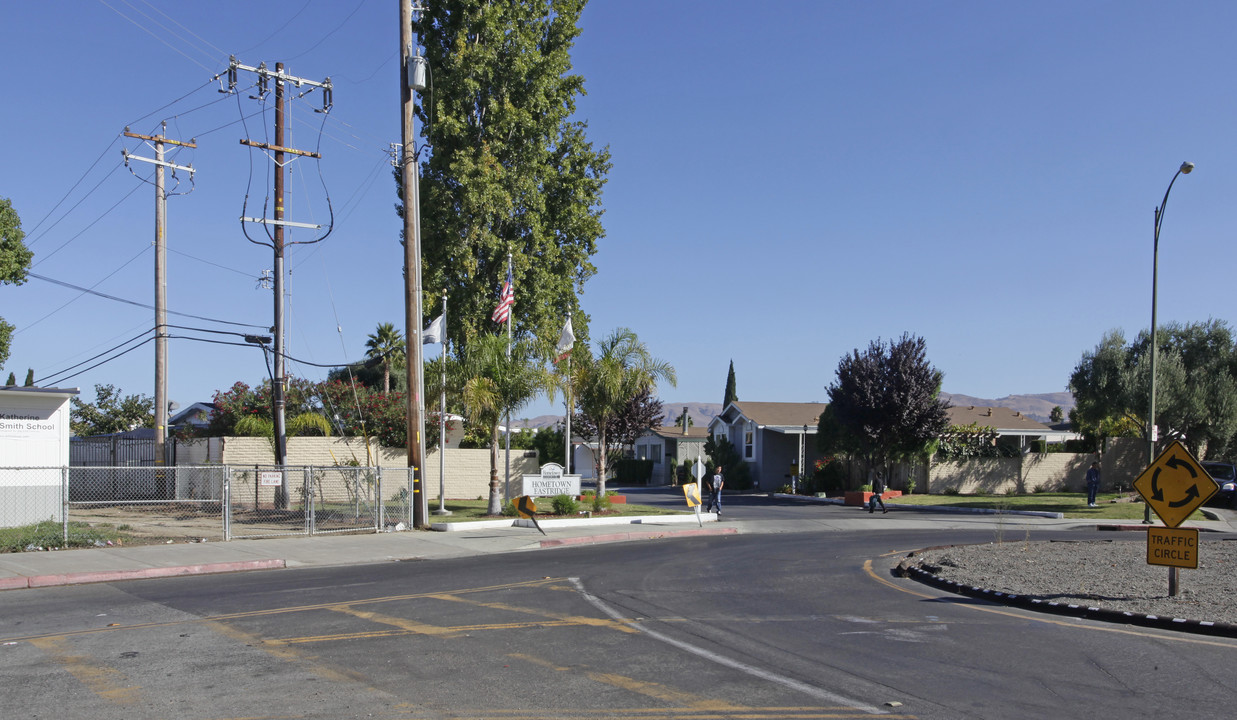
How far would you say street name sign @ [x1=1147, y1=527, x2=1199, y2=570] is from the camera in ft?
36.6

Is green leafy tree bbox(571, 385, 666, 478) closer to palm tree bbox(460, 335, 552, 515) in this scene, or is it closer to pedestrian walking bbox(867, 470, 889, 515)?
pedestrian walking bbox(867, 470, 889, 515)

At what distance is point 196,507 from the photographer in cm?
2770

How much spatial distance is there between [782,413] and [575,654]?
4346 centimetres

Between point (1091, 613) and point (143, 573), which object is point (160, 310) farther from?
point (1091, 613)

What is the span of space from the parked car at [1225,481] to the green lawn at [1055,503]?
262 centimetres

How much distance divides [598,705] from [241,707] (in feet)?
8.25

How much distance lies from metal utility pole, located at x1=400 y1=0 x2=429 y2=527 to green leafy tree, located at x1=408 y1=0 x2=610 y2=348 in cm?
866

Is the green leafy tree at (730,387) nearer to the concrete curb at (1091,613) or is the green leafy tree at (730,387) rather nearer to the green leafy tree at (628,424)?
the green leafy tree at (628,424)

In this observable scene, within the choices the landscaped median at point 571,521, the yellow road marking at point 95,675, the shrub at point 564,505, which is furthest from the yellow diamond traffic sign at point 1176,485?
the shrub at point 564,505

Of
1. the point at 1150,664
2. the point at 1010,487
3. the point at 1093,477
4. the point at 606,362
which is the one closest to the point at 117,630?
the point at 1150,664

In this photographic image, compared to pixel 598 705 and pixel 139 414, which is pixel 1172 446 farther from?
pixel 139 414

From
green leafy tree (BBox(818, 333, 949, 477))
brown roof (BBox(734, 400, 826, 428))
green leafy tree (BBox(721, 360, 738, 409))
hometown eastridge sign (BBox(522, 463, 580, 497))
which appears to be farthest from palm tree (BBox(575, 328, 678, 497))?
green leafy tree (BBox(721, 360, 738, 409))

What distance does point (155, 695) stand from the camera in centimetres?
696

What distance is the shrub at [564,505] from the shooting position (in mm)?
24906
